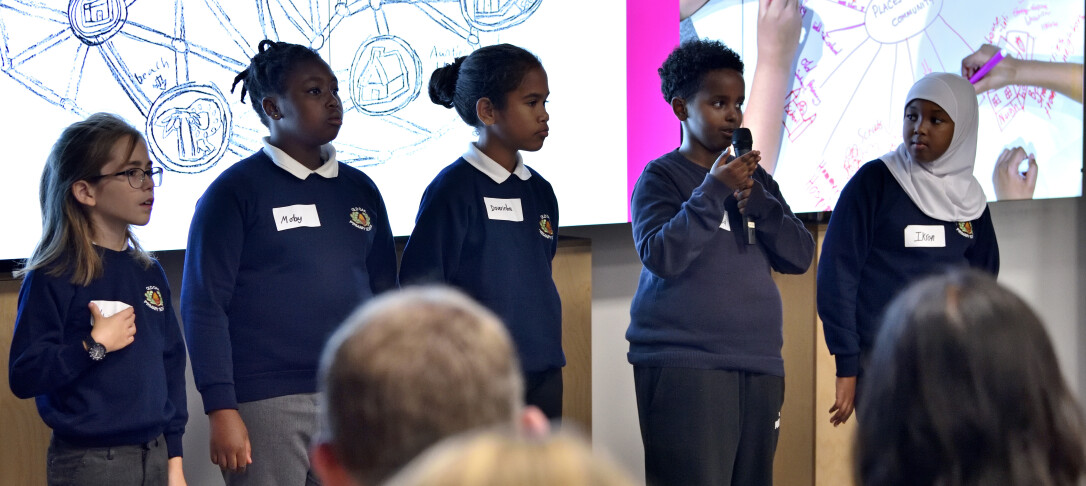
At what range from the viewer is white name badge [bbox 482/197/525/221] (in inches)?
95.9

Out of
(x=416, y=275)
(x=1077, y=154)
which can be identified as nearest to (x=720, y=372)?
(x=416, y=275)

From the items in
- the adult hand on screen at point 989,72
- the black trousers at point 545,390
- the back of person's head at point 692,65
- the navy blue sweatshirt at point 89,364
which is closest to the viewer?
the navy blue sweatshirt at point 89,364

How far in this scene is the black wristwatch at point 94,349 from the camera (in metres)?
1.97

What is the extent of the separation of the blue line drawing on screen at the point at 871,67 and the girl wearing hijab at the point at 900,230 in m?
0.87

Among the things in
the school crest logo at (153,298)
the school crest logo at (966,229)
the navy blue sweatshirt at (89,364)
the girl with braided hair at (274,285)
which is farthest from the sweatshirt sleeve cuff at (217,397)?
the school crest logo at (966,229)

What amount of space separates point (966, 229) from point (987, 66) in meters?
1.49

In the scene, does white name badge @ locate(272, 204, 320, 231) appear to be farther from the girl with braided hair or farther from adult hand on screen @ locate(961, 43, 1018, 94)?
adult hand on screen @ locate(961, 43, 1018, 94)

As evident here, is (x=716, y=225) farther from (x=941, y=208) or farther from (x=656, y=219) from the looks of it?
(x=941, y=208)

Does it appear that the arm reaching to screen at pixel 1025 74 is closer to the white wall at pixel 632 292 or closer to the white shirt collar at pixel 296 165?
the white wall at pixel 632 292

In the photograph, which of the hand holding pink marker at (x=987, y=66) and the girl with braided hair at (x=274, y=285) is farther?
Result: the hand holding pink marker at (x=987, y=66)

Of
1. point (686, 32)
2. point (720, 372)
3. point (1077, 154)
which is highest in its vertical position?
point (686, 32)

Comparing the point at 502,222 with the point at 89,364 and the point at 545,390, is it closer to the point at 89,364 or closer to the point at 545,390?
the point at 545,390

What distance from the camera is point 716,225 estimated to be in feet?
7.60

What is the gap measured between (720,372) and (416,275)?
2.49 ft
